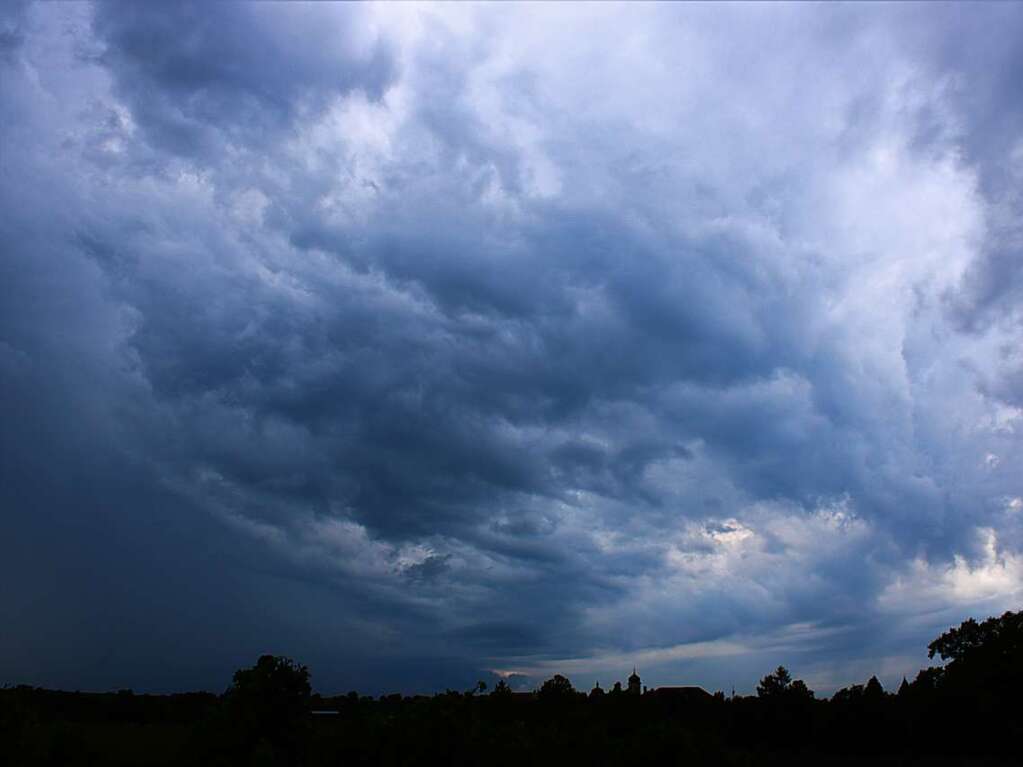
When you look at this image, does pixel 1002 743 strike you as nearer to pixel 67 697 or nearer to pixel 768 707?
pixel 768 707

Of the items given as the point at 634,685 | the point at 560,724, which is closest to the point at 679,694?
the point at 634,685

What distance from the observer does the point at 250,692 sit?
3809 centimetres

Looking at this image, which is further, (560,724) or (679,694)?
(679,694)

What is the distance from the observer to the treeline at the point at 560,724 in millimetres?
36375

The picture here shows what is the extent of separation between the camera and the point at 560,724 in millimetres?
73312

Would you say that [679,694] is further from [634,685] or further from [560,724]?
[560,724]

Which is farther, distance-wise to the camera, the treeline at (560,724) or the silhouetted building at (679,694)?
the silhouetted building at (679,694)

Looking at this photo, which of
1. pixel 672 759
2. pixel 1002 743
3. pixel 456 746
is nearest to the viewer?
pixel 672 759

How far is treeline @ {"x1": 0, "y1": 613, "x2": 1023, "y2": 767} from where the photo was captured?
36.4 m

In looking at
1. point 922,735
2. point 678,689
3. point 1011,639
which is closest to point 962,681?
point 1011,639

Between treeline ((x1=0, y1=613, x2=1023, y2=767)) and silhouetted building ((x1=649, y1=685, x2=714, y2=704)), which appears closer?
treeline ((x1=0, y1=613, x2=1023, y2=767))

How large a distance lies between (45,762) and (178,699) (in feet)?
602

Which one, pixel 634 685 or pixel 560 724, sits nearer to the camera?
pixel 560 724

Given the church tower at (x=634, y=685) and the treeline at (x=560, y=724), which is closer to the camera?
the treeline at (x=560, y=724)
